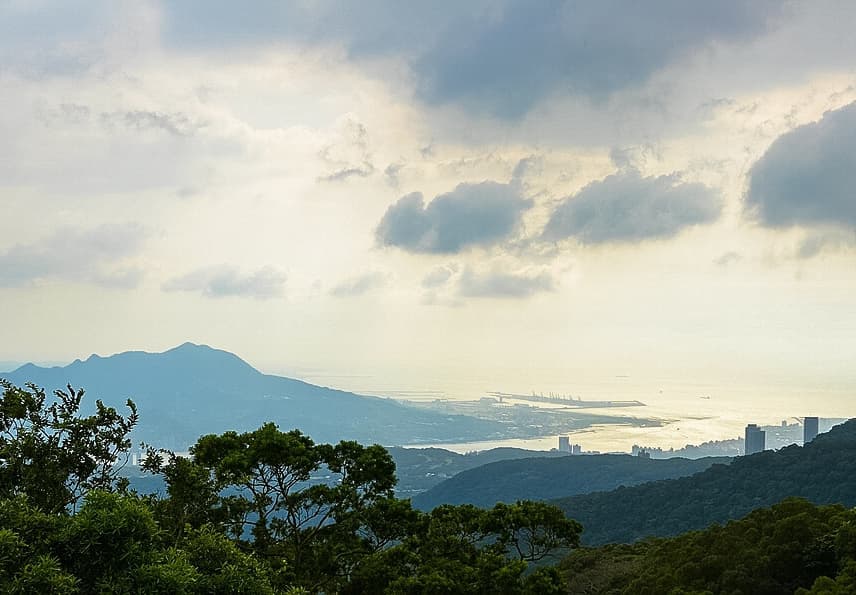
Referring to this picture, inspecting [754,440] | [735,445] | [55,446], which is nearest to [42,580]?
[55,446]

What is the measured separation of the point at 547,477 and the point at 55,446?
145 meters

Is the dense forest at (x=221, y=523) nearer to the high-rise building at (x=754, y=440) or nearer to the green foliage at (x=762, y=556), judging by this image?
the green foliage at (x=762, y=556)

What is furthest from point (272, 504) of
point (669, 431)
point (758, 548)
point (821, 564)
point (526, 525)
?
point (669, 431)

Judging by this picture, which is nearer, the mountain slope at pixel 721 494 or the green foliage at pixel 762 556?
the green foliage at pixel 762 556

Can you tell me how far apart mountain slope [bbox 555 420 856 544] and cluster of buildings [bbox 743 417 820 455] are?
6300 centimetres

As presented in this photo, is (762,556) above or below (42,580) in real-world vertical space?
below

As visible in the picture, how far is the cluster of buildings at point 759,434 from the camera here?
509ft

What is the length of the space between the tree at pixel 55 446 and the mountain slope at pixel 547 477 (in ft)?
427

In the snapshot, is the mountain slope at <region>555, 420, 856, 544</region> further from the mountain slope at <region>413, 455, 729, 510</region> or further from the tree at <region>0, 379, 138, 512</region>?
the tree at <region>0, 379, 138, 512</region>

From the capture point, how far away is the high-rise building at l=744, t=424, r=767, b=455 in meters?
156

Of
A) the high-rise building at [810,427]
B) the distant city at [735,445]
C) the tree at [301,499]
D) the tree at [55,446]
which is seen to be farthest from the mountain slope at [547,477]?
the tree at [55,446]

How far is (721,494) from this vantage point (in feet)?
269

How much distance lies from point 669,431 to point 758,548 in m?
177

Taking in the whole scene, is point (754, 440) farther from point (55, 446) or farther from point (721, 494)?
point (55, 446)
